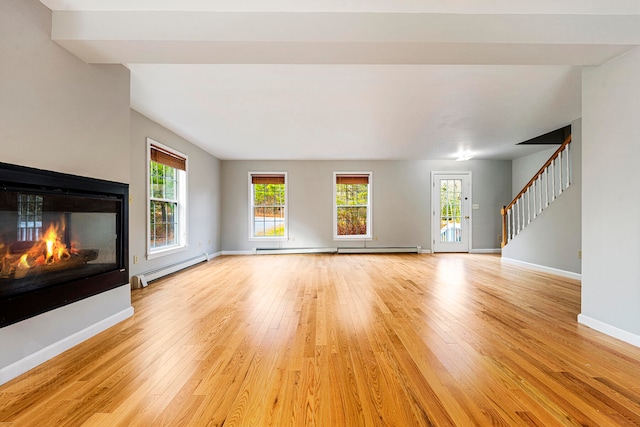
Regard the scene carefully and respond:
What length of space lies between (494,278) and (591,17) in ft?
11.5

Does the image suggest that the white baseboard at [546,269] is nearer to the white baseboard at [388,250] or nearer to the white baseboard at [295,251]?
the white baseboard at [388,250]

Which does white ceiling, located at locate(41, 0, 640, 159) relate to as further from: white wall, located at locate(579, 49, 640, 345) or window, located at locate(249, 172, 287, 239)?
window, located at locate(249, 172, 287, 239)

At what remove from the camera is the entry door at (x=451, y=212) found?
24.6ft

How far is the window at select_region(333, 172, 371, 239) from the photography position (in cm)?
748

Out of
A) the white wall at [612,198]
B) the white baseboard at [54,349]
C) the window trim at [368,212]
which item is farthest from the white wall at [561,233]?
the white baseboard at [54,349]

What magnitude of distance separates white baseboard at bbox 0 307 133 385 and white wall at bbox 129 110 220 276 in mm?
1523

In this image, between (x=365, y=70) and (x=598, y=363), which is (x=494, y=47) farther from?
(x=598, y=363)

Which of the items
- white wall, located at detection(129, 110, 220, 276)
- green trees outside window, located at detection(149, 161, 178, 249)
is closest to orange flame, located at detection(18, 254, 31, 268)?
white wall, located at detection(129, 110, 220, 276)

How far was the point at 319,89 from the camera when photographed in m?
3.25

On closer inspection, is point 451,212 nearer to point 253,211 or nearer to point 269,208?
point 269,208

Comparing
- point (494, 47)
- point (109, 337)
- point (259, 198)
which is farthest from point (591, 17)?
point (259, 198)

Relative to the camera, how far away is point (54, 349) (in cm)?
201

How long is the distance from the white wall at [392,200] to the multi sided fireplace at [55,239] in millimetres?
4792

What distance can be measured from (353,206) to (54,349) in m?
6.27
